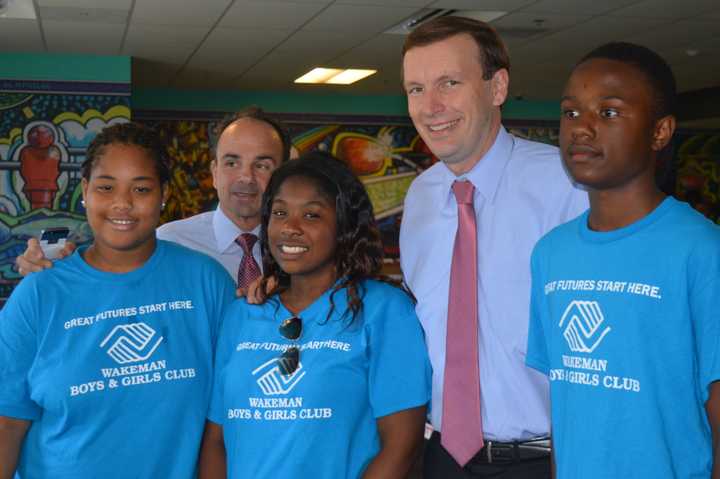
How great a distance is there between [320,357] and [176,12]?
5688 mm

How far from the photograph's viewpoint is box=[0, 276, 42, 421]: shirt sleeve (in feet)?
6.37

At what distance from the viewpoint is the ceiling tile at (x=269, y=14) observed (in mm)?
6848

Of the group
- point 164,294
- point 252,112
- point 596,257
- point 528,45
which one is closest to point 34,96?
point 528,45

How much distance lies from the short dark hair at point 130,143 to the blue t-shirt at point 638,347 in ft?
3.30

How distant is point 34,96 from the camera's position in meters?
9.05

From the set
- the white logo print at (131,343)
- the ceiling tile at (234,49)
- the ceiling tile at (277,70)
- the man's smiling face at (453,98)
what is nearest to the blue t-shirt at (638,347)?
the man's smiling face at (453,98)

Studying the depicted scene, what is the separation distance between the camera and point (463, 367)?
2.02 m

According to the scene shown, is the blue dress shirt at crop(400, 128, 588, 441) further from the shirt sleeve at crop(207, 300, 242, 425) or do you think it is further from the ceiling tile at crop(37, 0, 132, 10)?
the ceiling tile at crop(37, 0, 132, 10)

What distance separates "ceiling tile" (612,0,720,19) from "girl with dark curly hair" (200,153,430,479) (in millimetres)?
5539

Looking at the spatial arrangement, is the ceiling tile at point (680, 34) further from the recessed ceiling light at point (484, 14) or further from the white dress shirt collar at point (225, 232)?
the white dress shirt collar at point (225, 232)

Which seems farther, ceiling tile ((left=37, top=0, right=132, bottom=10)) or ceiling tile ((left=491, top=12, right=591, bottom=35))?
ceiling tile ((left=491, top=12, right=591, bottom=35))

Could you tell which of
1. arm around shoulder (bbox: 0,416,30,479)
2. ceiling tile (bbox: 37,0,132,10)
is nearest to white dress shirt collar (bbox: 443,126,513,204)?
arm around shoulder (bbox: 0,416,30,479)

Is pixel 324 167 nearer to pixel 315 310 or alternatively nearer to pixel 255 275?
pixel 315 310

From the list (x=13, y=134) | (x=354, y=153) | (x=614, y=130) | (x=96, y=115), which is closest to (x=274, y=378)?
(x=614, y=130)
